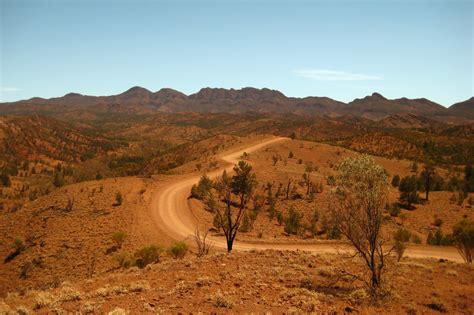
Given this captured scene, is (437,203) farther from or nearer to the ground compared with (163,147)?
nearer to the ground

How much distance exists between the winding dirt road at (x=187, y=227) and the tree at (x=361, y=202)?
2.68 m

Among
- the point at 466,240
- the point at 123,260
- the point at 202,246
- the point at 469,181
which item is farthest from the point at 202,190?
the point at 469,181

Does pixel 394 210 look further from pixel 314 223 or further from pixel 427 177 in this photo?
pixel 314 223

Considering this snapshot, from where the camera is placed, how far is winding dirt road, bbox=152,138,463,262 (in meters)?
23.1

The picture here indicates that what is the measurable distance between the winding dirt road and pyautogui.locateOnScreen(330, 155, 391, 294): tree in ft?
8.78

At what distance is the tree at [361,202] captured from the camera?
490 inches

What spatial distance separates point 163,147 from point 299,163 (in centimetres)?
8392

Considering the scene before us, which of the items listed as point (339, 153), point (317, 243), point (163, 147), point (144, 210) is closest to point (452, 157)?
point (339, 153)

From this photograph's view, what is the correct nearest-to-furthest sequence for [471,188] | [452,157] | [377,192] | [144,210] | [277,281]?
[377,192], [277,281], [144,210], [471,188], [452,157]

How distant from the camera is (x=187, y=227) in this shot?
1141 inches

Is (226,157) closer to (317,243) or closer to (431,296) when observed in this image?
(317,243)

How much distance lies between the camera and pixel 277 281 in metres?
14.0

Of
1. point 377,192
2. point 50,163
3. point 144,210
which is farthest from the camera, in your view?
point 50,163

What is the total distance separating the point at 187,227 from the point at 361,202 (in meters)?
19.5
